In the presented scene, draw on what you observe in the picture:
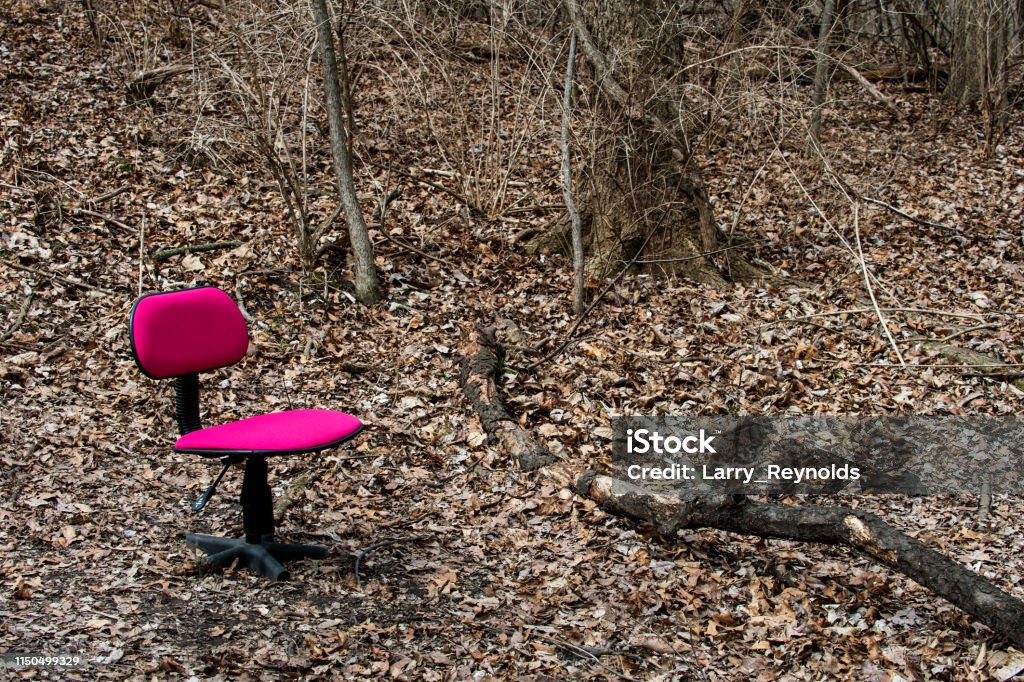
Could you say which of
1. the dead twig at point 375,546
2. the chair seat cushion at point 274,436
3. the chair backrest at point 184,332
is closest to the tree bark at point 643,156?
the dead twig at point 375,546

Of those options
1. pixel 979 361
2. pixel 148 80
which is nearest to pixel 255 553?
pixel 979 361

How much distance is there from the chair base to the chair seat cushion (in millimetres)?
544

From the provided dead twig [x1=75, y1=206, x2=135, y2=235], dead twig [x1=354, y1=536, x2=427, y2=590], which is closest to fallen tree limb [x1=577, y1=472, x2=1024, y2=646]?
dead twig [x1=354, y1=536, x2=427, y2=590]

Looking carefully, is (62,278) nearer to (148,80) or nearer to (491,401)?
(148,80)

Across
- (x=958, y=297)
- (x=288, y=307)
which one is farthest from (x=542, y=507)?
(x=958, y=297)

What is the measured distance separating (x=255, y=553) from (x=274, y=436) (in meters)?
0.66

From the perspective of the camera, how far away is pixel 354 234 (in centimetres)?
694

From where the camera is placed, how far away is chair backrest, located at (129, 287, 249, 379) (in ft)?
12.2

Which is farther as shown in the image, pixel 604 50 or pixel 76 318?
pixel 604 50

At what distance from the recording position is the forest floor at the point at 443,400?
3.57 m

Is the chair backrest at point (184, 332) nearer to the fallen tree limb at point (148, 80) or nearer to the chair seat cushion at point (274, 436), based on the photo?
the chair seat cushion at point (274, 436)

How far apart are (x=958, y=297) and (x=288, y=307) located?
5.83 metres

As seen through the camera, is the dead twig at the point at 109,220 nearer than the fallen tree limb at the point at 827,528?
No

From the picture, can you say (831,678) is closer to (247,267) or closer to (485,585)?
(485,585)
